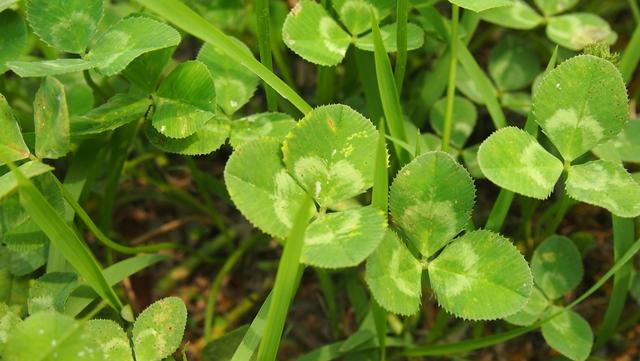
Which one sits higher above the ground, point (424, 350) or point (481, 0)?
point (481, 0)

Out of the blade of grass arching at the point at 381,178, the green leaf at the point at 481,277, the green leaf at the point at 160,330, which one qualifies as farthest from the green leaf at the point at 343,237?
the green leaf at the point at 160,330

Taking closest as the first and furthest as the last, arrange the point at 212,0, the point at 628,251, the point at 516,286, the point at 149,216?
1. the point at 516,286
2. the point at 628,251
3. the point at 212,0
4. the point at 149,216

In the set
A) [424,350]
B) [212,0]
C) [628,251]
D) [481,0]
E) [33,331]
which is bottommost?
[424,350]

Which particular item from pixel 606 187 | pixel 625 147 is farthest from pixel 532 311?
pixel 625 147

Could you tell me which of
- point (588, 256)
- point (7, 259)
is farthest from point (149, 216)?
point (588, 256)

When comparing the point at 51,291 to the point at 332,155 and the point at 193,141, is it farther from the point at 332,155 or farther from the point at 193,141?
the point at 332,155

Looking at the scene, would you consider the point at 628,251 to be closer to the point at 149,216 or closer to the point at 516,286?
the point at 516,286
